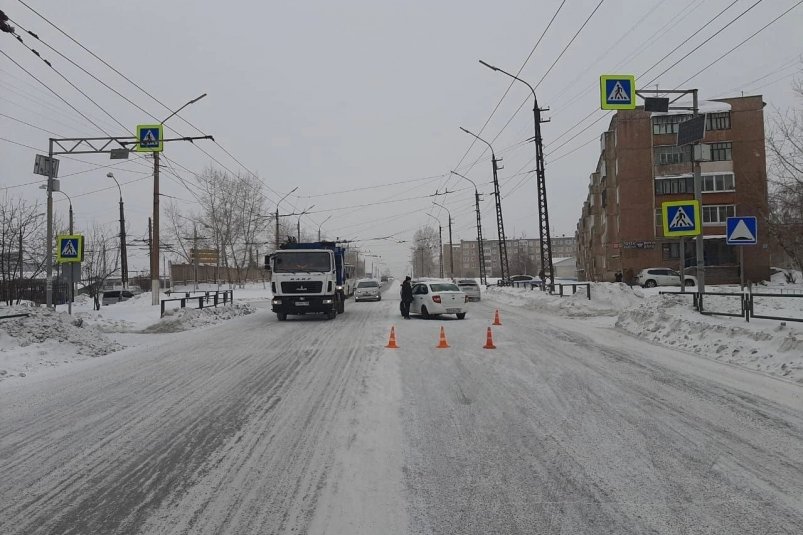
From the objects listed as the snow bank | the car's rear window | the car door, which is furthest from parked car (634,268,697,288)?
the car door

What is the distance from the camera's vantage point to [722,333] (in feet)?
37.8

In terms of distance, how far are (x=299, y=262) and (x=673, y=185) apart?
39891 millimetres

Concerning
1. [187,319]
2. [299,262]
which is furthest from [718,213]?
[187,319]

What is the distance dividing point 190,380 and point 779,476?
819 cm

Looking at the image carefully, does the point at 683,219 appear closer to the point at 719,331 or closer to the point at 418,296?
the point at 719,331

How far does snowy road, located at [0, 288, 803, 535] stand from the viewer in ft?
12.7

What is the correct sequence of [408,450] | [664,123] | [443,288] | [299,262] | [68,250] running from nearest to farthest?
1. [408,450]
2. [68,250]
3. [443,288]
4. [299,262]
5. [664,123]

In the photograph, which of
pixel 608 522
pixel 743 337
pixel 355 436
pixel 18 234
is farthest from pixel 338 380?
pixel 18 234

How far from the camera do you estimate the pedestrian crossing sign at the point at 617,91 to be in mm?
16266

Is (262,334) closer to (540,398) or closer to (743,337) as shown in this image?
(540,398)

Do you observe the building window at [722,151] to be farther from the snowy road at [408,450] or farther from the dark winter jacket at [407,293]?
the snowy road at [408,450]

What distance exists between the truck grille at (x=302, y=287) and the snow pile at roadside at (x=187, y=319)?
3.27m

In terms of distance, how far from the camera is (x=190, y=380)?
368 inches

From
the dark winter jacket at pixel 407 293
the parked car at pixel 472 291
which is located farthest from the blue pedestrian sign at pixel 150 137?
the parked car at pixel 472 291
